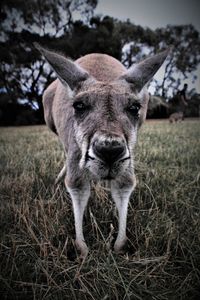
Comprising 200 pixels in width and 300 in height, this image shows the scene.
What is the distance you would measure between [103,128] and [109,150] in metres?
0.14

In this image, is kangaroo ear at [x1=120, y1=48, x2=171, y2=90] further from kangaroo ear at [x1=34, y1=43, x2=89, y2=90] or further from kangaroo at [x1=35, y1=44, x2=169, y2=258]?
kangaroo ear at [x1=34, y1=43, x2=89, y2=90]

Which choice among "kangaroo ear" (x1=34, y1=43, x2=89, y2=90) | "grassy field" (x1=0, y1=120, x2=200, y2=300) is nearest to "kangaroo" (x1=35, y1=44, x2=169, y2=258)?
"kangaroo ear" (x1=34, y1=43, x2=89, y2=90)

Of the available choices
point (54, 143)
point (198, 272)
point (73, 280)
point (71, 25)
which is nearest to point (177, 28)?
point (71, 25)

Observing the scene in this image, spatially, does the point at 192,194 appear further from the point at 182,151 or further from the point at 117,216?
the point at 182,151

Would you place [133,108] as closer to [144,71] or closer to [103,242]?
[144,71]

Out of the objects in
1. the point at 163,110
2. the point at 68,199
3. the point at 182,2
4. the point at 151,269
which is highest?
the point at 182,2

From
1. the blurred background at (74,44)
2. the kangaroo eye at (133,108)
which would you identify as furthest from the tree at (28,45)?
the kangaroo eye at (133,108)

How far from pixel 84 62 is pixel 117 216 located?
1.07 metres

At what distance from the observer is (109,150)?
0.98 meters

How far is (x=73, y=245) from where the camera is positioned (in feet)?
4.33

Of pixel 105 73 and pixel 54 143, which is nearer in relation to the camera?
pixel 105 73

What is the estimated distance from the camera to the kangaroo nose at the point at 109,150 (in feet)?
3.21

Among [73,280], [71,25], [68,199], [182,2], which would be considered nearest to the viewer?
[73,280]

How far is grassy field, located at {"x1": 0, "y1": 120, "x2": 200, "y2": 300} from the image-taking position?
1.00 metres
